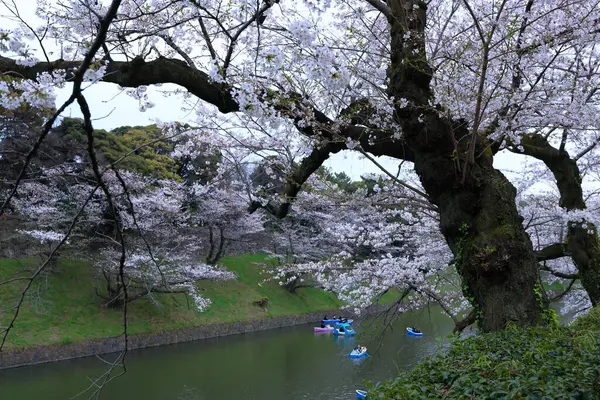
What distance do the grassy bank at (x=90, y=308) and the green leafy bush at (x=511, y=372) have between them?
784 centimetres

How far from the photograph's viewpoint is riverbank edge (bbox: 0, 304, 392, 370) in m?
10.7

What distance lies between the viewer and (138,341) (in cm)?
1304

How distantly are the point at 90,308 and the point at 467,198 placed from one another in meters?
12.1

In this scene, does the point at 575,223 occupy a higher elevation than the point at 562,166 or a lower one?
lower

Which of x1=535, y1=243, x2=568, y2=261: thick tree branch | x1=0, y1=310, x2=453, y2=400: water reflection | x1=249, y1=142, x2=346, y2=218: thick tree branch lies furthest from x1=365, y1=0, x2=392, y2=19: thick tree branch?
x1=0, y1=310, x2=453, y2=400: water reflection

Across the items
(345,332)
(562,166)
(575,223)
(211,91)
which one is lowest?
(345,332)

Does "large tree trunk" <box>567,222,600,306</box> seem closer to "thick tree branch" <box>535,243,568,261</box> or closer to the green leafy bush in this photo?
"thick tree branch" <box>535,243,568,261</box>

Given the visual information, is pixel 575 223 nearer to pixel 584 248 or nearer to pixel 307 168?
pixel 584 248

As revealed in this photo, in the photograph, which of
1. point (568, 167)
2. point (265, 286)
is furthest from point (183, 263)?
point (568, 167)

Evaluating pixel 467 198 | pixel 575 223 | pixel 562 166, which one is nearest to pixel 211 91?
pixel 467 198

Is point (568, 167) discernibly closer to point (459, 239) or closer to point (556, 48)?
point (556, 48)

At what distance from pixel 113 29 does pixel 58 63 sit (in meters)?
0.66

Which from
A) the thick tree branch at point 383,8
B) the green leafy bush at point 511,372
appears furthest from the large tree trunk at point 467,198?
the green leafy bush at point 511,372

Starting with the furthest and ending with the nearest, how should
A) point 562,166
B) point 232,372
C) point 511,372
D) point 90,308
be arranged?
1. point 90,308
2. point 232,372
3. point 562,166
4. point 511,372
